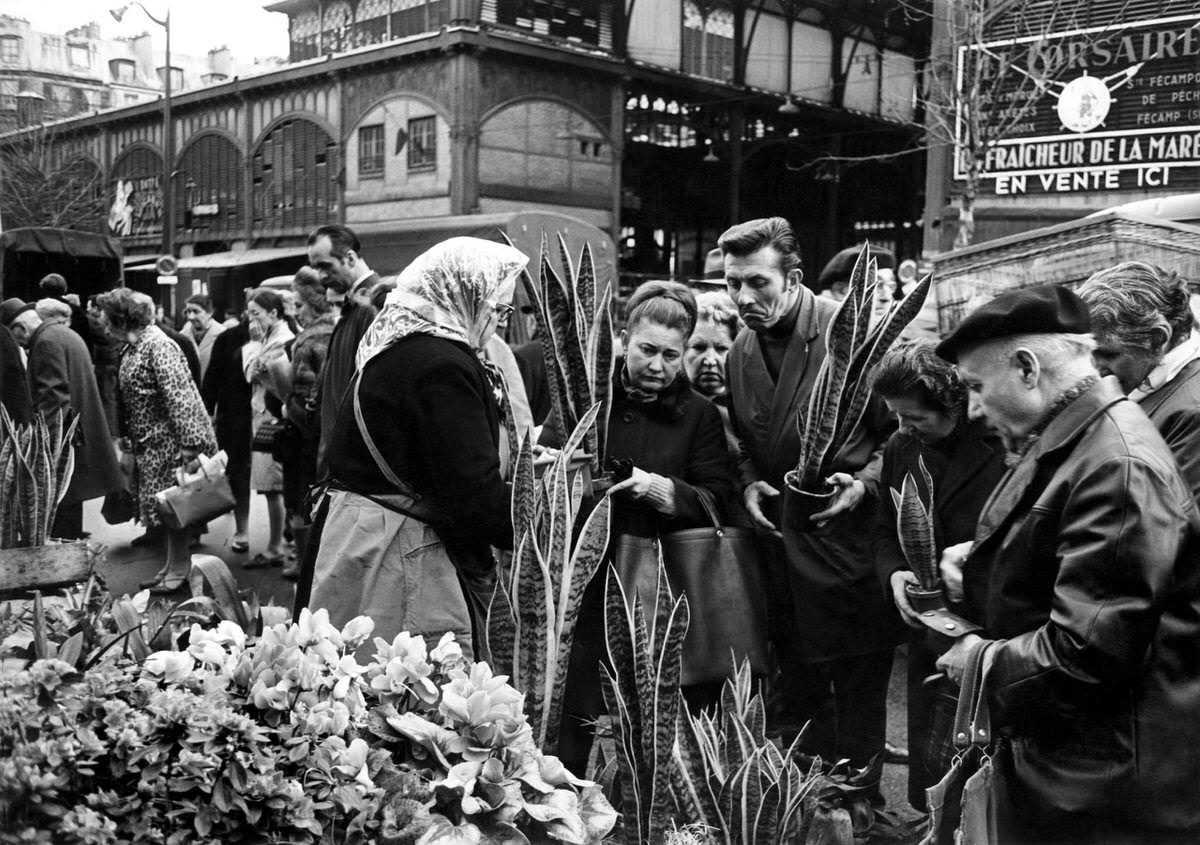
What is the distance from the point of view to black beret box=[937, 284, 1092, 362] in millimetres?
1988

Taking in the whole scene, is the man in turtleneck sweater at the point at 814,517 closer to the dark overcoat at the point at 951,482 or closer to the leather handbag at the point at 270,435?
the dark overcoat at the point at 951,482

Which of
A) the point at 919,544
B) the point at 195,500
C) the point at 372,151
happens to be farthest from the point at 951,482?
the point at 372,151

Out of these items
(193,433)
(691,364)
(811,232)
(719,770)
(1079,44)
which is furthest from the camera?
(811,232)

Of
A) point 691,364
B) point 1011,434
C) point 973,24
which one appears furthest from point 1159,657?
point 973,24

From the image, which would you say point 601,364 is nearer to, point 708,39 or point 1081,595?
point 1081,595

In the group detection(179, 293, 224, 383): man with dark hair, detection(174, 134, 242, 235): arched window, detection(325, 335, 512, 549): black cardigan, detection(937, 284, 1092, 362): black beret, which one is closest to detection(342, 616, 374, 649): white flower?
detection(325, 335, 512, 549): black cardigan

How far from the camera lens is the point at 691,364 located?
3824 millimetres

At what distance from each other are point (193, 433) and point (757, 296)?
389 centimetres

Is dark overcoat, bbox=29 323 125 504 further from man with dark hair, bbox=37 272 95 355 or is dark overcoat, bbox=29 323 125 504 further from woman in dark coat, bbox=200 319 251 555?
man with dark hair, bbox=37 272 95 355

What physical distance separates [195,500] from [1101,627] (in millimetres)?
5194

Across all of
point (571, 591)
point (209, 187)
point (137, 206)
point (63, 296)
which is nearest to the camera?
point (571, 591)

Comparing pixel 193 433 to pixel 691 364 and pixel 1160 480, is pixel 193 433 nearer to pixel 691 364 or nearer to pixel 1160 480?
pixel 691 364

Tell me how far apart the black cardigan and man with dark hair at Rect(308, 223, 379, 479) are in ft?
5.92

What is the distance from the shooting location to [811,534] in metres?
3.23
